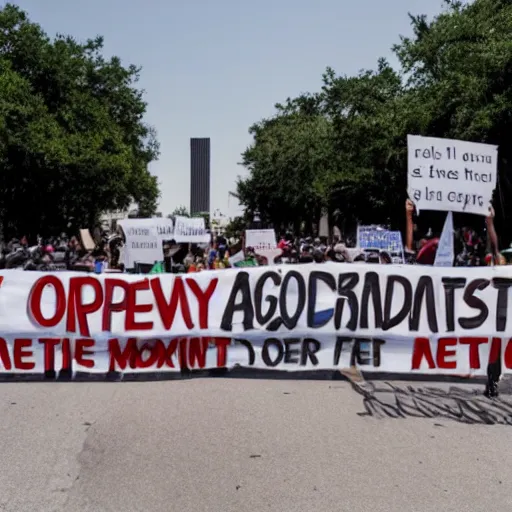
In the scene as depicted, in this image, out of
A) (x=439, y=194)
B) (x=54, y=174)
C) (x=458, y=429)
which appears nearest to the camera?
(x=458, y=429)

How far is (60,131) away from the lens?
39.7m

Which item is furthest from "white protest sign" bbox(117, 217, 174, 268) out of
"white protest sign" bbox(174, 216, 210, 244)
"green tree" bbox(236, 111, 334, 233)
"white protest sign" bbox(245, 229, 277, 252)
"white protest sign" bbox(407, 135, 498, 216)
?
"green tree" bbox(236, 111, 334, 233)

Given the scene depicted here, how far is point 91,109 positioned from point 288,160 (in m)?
15.4

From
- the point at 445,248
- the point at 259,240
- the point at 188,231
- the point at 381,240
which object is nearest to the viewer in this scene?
the point at 445,248

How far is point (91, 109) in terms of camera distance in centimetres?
4338

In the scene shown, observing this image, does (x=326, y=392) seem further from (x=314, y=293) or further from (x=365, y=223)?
(x=365, y=223)

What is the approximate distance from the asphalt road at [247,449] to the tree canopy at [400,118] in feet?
39.0

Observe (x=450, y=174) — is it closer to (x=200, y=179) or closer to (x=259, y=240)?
(x=259, y=240)

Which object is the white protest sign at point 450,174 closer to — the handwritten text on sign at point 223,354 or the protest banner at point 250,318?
the protest banner at point 250,318

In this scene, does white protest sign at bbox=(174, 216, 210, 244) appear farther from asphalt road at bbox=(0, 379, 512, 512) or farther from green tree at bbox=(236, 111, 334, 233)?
green tree at bbox=(236, 111, 334, 233)

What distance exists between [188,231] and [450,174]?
1325cm

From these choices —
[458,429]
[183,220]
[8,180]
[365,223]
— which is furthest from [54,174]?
[458,429]

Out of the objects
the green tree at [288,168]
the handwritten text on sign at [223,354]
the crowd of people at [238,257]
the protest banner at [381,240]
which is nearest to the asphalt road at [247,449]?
the handwritten text on sign at [223,354]

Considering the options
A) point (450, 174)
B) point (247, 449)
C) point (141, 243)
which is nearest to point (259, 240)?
point (141, 243)
